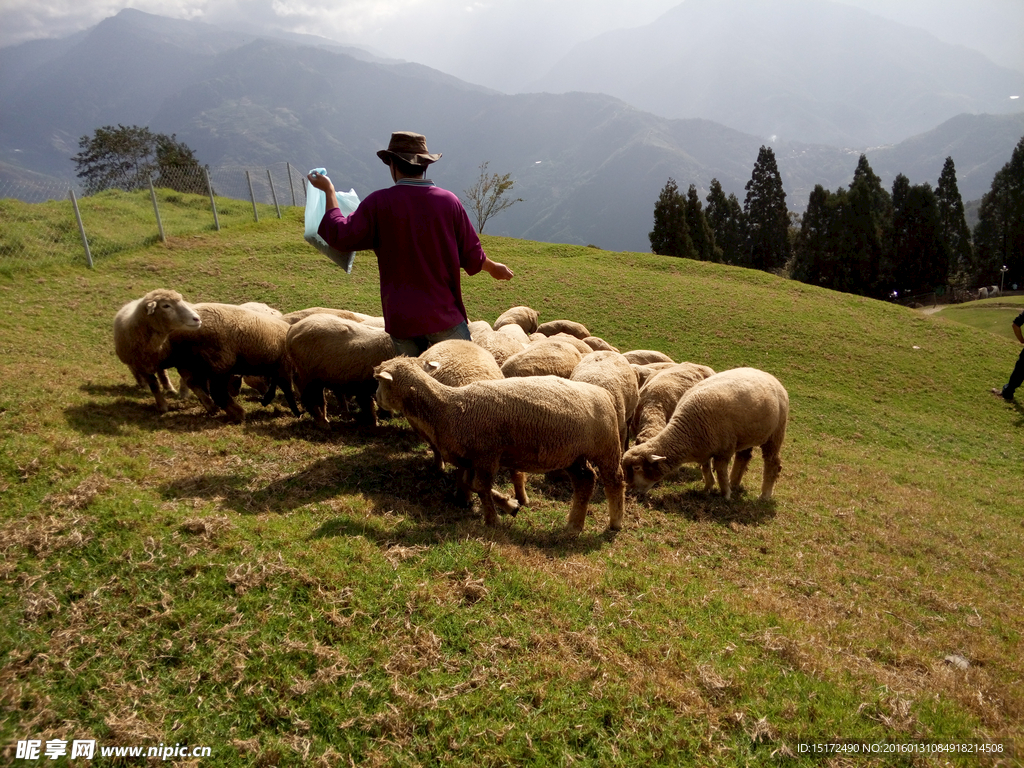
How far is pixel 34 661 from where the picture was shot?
10.7 ft

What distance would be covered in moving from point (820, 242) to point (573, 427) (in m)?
51.1

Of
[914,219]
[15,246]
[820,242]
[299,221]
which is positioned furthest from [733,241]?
[15,246]

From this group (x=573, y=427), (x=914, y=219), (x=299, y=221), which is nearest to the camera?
A: (x=573, y=427)

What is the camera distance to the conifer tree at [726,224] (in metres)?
56.6

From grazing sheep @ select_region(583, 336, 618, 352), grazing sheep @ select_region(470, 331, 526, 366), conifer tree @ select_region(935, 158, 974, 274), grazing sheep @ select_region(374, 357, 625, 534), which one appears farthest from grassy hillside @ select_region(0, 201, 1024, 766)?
conifer tree @ select_region(935, 158, 974, 274)

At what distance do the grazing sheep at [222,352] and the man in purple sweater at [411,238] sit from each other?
341 centimetres

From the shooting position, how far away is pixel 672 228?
49750 mm

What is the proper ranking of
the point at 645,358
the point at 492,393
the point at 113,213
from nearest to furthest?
the point at 492,393
the point at 645,358
the point at 113,213

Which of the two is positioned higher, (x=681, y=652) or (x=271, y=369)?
(x=271, y=369)

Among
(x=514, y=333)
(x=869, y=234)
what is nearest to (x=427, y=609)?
(x=514, y=333)

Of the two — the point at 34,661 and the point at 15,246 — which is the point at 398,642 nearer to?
the point at 34,661

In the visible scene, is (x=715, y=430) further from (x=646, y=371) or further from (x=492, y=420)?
(x=492, y=420)

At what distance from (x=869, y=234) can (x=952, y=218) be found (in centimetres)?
1268

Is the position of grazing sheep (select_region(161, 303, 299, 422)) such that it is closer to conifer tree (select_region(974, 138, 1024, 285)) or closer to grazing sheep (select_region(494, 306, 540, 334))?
grazing sheep (select_region(494, 306, 540, 334))
